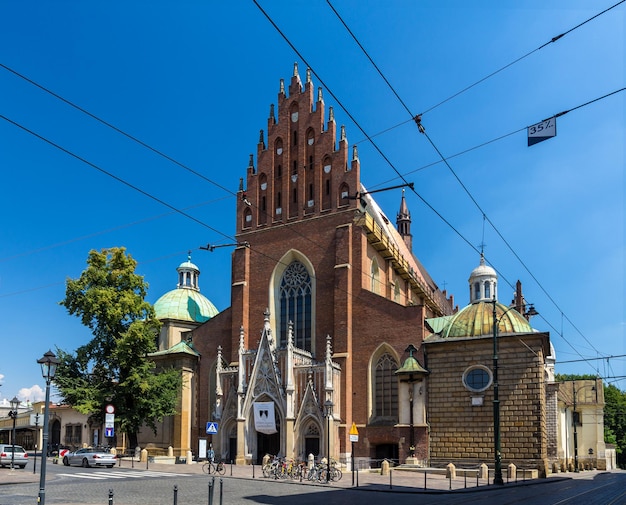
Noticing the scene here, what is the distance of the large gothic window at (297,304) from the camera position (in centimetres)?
4475

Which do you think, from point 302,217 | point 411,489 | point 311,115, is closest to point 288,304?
point 302,217

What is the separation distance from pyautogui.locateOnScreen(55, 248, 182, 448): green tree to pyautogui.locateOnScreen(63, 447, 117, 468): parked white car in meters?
3.70

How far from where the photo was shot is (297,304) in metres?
45.5

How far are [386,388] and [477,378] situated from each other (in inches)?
220

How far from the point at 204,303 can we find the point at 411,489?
123 feet

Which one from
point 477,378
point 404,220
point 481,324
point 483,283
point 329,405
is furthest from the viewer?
point 404,220

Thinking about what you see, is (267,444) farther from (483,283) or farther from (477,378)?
(483,283)

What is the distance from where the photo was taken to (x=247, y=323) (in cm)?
4634

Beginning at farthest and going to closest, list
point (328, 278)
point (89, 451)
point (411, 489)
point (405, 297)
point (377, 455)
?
A: point (405, 297) → point (328, 278) → point (377, 455) → point (89, 451) → point (411, 489)

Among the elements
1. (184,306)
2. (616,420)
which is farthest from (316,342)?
(616,420)

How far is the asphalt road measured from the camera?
Answer: 20.5 meters

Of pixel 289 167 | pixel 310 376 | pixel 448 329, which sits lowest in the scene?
pixel 310 376

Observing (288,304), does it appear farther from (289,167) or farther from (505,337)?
(505,337)

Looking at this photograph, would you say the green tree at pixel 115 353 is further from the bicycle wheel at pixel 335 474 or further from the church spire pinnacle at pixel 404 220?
the church spire pinnacle at pixel 404 220
